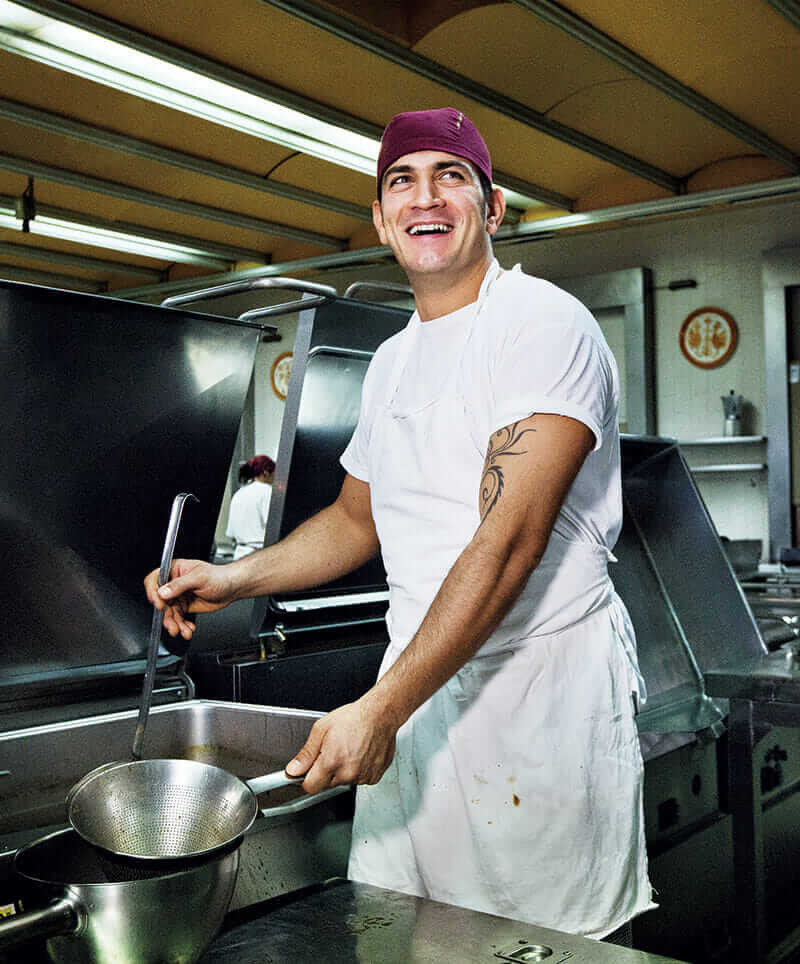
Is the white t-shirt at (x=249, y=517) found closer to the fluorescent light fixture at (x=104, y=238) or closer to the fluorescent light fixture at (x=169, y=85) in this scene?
the fluorescent light fixture at (x=169, y=85)

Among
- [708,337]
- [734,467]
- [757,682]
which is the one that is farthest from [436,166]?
[708,337]

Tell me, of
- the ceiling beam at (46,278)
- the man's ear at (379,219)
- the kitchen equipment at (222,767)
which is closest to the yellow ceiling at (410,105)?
the ceiling beam at (46,278)

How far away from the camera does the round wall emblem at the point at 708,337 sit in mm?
7168

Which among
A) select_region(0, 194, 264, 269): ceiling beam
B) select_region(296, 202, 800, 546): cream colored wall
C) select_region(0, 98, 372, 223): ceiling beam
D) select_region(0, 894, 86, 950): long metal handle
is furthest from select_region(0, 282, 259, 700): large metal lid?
select_region(296, 202, 800, 546): cream colored wall

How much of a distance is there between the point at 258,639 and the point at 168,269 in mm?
7256

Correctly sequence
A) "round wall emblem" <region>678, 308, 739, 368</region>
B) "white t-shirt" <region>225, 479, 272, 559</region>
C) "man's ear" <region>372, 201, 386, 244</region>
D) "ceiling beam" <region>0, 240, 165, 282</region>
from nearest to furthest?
"man's ear" <region>372, 201, 386, 244</region>, "white t-shirt" <region>225, 479, 272, 559</region>, "round wall emblem" <region>678, 308, 739, 368</region>, "ceiling beam" <region>0, 240, 165, 282</region>

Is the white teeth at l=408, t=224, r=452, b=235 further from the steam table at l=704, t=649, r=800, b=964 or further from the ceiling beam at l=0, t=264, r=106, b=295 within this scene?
the ceiling beam at l=0, t=264, r=106, b=295

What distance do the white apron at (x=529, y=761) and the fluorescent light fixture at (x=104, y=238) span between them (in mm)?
5734

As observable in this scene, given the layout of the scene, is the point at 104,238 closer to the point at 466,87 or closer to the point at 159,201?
the point at 159,201

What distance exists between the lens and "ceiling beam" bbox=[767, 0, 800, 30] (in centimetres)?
427

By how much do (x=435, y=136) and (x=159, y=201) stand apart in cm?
541

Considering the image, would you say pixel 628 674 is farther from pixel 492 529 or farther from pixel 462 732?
pixel 492 529

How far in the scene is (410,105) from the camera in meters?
5.27

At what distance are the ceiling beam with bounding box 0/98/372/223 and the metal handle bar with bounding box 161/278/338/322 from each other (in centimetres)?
336
